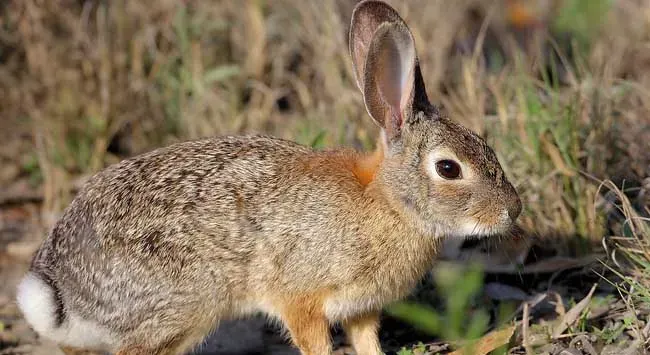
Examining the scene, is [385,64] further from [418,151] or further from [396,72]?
[418,151]

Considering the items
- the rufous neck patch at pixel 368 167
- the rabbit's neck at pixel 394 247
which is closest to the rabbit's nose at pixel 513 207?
the rabbit's neck at pixel 394 247

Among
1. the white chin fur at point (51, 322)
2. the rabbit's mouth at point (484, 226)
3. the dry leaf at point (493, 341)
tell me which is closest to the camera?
the rabbit's mouth at point (484, 226)

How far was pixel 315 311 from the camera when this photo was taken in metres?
4.39

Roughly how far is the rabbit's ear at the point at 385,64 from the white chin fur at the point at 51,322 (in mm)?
1514

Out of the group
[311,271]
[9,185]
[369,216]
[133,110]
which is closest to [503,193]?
[369,216]

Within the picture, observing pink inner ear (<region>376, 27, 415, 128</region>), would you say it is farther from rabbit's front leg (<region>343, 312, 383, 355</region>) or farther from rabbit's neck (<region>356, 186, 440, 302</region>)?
rabbit's front leg (<region>343, 312, 383, 355</region>)

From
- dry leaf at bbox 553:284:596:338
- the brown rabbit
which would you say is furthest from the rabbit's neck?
dry leaf at bbox 553:284:596:338

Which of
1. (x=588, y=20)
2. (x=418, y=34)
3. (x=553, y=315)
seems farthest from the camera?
(x=588, y=20)

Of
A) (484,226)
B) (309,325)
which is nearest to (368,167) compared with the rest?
Result: (484,226)

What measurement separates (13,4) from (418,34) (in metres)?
2.70

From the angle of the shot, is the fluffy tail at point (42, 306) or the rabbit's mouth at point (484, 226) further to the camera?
the fluffy tail at point (42, 306)

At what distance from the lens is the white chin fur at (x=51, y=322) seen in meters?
4.51

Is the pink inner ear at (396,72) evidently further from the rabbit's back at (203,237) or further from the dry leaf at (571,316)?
the dry leaf at (571,316)

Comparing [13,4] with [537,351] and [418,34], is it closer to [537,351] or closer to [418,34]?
[418,34]
